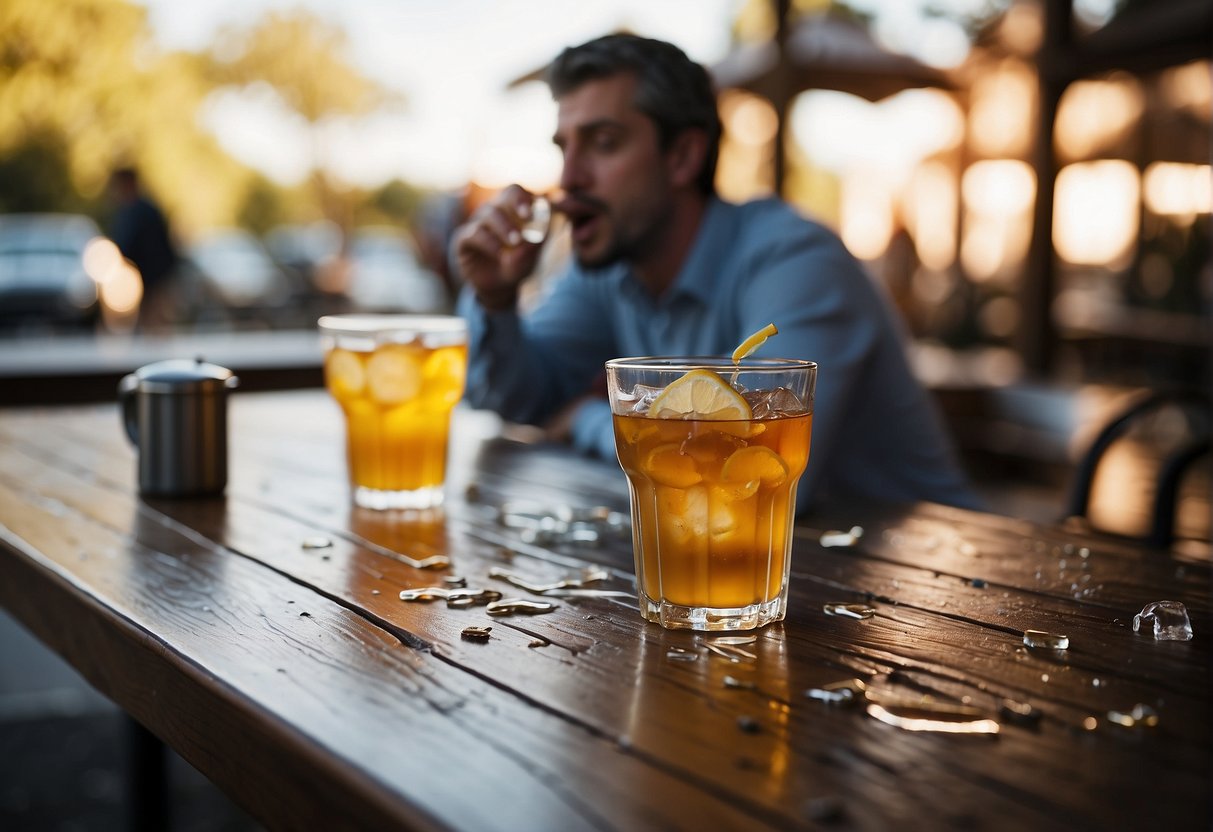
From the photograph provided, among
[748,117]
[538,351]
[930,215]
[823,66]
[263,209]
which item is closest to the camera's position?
[538,351]

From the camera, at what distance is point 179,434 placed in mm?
1562

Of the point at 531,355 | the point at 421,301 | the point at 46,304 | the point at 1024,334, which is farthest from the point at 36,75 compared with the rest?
the point at 531,355

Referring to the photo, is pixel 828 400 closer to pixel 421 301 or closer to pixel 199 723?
pixel 199 723

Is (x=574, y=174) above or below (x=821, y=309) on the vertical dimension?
above

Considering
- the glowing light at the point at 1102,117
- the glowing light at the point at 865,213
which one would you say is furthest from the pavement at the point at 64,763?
the glowing light at the point at 865,213

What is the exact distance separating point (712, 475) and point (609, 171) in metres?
1.21

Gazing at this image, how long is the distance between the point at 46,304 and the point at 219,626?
13156 mm

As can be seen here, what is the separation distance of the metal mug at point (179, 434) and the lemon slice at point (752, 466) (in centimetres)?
87

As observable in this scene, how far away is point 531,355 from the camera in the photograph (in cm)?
231

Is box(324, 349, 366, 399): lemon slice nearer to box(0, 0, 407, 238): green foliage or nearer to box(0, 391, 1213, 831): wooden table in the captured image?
box(0, 391, 1213, 831): wooden table

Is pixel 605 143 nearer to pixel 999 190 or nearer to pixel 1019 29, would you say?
pixel 1019 29

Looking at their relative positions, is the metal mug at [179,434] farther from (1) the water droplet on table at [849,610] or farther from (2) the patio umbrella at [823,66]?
(2) the patio umbrella at [823,66]

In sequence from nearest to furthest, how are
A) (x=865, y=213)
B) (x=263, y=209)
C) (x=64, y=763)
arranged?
(x=64, y=763) → (x=865, y=213) → (x=263, y=209)

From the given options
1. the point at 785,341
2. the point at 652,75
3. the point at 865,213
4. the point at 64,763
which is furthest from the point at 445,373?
the point at 865,213
